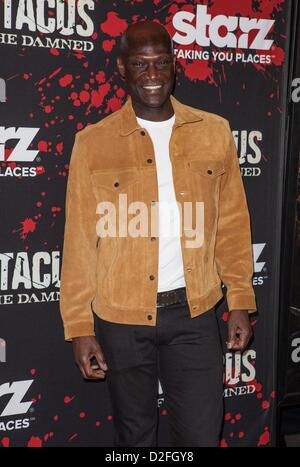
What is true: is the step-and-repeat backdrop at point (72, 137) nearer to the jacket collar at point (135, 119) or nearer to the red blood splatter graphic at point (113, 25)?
the red blood splatter graphic at point (113, 25)

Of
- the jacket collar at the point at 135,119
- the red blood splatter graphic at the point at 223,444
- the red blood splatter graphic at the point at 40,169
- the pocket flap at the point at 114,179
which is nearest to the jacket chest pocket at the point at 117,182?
the pocket flap at the point at 114,179

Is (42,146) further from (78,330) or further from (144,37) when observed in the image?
(78,330)

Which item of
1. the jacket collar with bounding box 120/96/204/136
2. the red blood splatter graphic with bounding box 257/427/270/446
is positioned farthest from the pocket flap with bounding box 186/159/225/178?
the red blood splatter graphic with bounding box 257/427/270/446

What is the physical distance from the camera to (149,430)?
2.29 meters

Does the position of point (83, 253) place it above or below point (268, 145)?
below

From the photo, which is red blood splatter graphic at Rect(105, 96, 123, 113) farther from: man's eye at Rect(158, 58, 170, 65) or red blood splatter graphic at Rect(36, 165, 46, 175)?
man's eye at Rect(158, 58, 170, 65)

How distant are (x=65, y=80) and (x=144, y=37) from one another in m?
0.56

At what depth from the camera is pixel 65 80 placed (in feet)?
8.41

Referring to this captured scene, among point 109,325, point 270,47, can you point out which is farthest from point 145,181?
point 270,47
